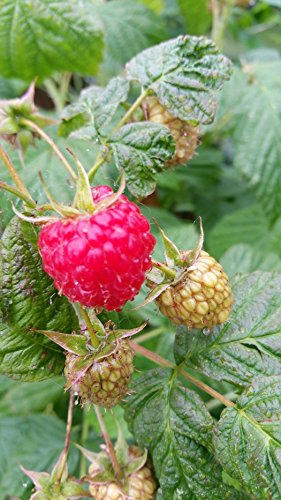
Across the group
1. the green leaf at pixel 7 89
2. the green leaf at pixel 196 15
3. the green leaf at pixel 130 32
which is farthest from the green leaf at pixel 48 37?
the green leaf at pixel 196 15

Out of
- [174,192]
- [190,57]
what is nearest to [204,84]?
[190,57]

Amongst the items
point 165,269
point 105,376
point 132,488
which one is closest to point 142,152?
point 165,269

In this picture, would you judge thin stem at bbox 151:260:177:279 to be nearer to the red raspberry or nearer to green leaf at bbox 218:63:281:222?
the red raspberry

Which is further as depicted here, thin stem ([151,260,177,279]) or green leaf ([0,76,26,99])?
green leaf ([0,76,26,99])

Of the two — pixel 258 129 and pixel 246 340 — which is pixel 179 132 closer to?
pixel 246 340

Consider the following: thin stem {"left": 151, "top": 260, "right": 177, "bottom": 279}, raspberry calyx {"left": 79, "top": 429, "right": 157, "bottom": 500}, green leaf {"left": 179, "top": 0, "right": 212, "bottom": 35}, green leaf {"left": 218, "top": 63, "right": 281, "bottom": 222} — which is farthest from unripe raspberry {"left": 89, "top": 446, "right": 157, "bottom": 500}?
green leaf {"left": 179, "top": 0, "right": 212, "bottom": 35}

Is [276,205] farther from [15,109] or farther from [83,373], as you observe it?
[83,373]

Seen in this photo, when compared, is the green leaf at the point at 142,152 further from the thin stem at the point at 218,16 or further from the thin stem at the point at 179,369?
the thin stem at the point at 218,16
